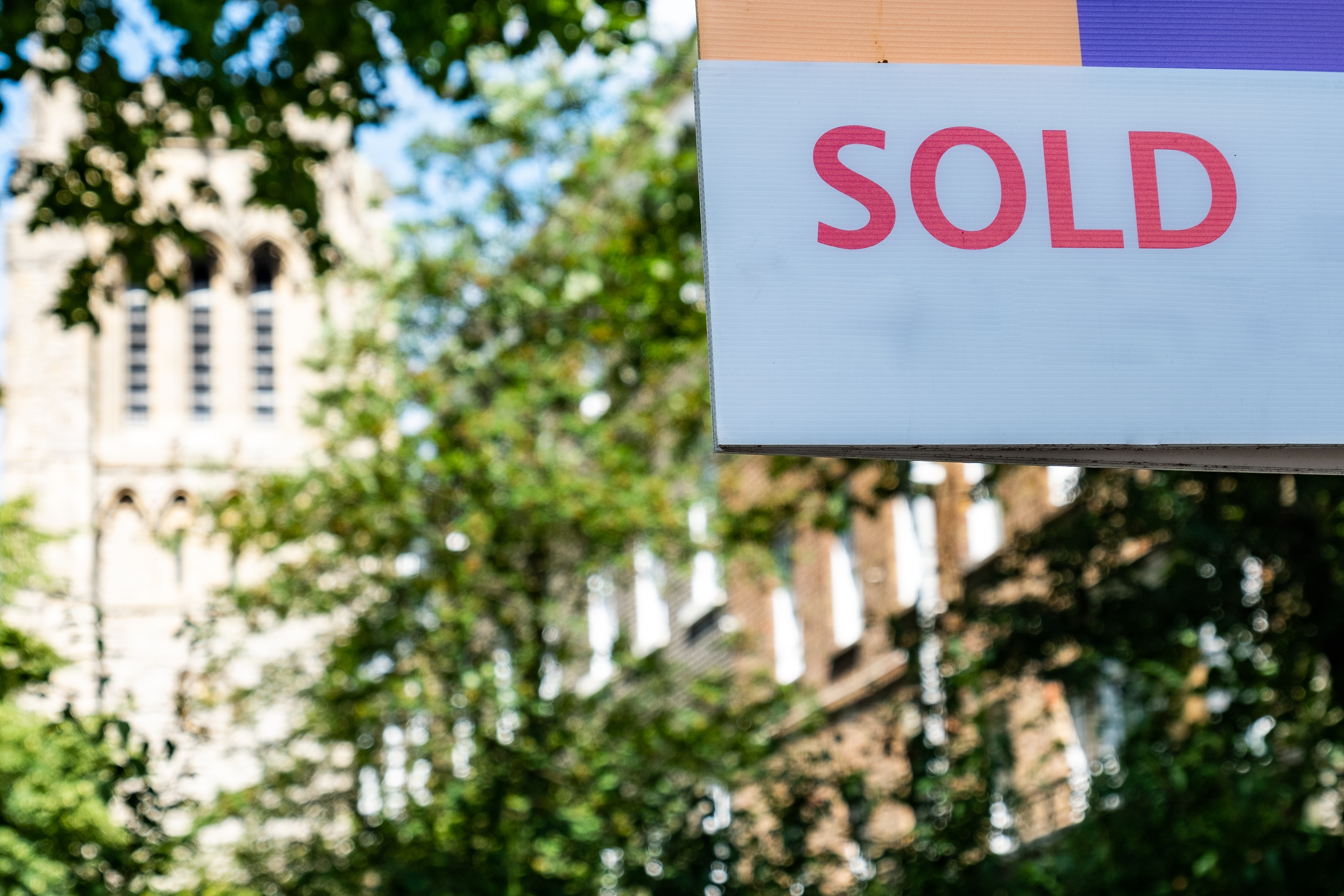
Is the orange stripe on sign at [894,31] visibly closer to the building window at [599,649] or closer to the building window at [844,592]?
the building window at [599,649]

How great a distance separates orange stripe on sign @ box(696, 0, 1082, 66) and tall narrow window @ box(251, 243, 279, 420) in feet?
138

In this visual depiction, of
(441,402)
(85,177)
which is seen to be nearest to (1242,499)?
(85,177)

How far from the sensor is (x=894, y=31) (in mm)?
2244

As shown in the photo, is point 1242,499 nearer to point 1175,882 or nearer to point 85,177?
point 1175,882

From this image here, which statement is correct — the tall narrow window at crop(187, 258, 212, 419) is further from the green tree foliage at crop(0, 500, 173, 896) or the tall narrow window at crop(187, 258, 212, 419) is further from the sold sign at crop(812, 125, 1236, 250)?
the sold sign at crop(812, 125, 1236, 250)

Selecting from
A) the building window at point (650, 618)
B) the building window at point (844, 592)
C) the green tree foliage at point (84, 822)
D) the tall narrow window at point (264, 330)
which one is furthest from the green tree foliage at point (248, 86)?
the tall narrow window at point (264, 330)

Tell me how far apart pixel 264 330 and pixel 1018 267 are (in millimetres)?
44185

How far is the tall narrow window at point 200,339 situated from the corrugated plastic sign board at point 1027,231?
4262 cm

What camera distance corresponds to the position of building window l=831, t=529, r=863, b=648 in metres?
21.1

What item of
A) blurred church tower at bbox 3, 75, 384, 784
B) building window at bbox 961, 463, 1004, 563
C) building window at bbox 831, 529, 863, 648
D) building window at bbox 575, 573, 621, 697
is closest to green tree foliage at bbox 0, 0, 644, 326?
building window at bbox 575, 573, 621, 697

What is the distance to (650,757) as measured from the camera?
1455 cm

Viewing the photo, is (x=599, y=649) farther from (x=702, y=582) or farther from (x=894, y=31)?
(x=894, y=31)

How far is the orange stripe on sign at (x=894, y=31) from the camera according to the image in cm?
221

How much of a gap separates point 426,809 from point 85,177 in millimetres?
4316
